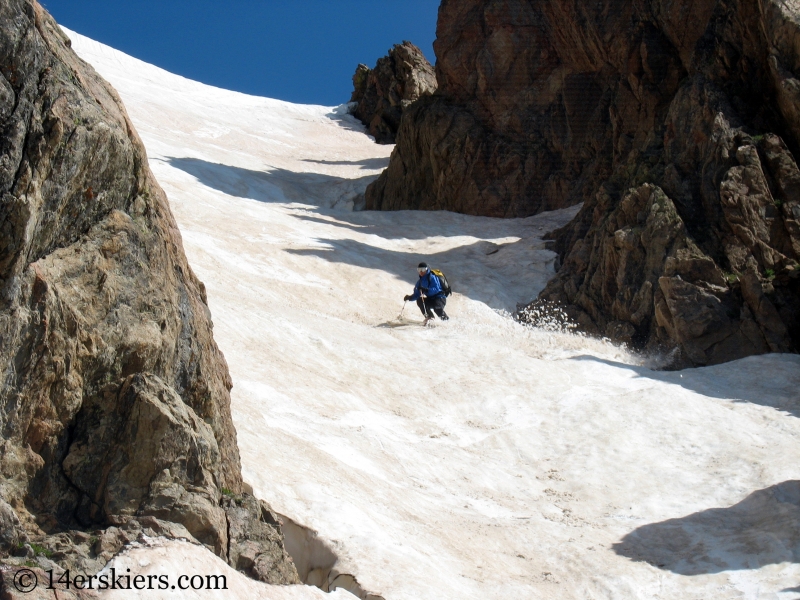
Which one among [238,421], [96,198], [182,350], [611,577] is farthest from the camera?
[238,421]

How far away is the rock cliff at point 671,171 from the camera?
1797 cm

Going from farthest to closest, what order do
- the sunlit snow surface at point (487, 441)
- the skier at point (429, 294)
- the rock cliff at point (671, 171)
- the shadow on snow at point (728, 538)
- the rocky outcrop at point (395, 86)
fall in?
the rocky outcrop at point (395, 86) → the skier at point (429, 294) → the rock cliff at point (671, 171) → the shadow on snow at point (728, 538) → the sunlit snow surface at point (487, 441)

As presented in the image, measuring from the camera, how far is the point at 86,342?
6.29 m

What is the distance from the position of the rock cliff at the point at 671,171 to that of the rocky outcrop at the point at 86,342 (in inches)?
502

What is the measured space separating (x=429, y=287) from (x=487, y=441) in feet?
20.8

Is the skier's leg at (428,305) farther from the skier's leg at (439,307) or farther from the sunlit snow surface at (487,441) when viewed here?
the sunlit snow surface at (487,441)

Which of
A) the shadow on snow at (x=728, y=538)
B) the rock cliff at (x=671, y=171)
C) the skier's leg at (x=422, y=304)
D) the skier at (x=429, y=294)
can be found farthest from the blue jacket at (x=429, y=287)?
the shadow on snow at (x=728, y=538)

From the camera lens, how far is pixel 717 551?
9398mm

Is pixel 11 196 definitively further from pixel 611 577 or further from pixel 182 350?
pixel 611 577

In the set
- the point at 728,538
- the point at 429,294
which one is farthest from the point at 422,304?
the point at 728,538

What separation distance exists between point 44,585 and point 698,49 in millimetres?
21045

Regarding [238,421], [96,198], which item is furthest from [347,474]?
[96,198]

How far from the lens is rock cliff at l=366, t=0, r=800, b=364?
59.0ft

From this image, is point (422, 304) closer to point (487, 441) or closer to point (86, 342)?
point (487, 441)
